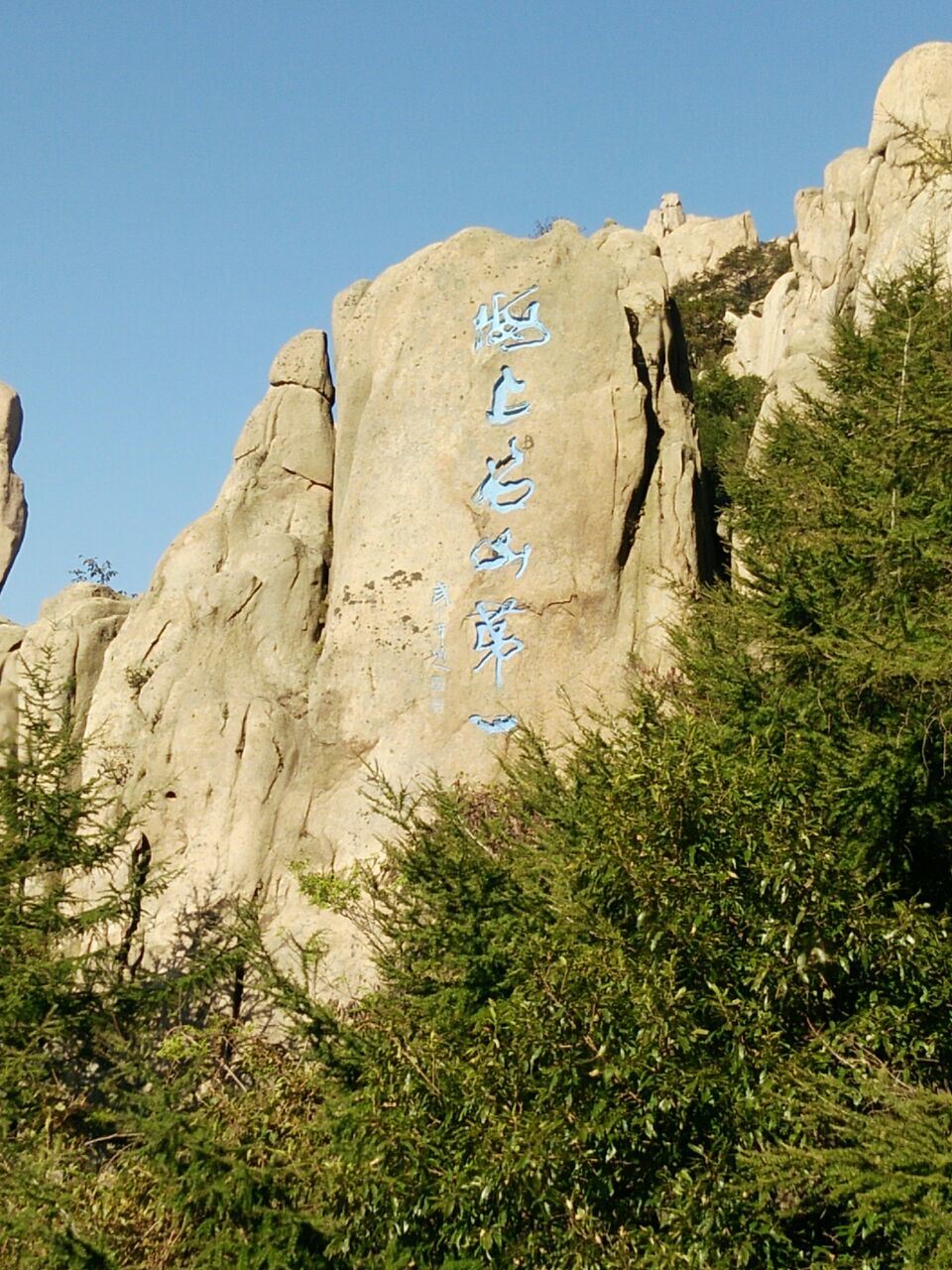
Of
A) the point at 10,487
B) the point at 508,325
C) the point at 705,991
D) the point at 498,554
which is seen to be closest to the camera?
the point at 705,991

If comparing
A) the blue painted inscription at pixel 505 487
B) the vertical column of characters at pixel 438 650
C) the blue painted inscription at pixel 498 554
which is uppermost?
the blue painted inscription at pixel 505 487

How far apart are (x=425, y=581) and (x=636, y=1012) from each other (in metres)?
6.99

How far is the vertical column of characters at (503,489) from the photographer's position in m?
13.6

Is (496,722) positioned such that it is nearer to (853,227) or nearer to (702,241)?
(853,227)

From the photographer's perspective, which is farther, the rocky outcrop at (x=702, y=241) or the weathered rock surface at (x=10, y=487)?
the rocky outcrop at (x=702, y=241)

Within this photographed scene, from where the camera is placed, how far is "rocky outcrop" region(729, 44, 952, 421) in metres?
18.2

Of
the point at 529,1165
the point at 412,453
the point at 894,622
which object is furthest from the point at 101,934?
the point at 894,622

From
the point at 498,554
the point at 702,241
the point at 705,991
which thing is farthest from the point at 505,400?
the point at 702,241

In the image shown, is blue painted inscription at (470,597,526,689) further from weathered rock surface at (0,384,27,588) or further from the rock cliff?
weathered rock surface at (0,384,27,588)

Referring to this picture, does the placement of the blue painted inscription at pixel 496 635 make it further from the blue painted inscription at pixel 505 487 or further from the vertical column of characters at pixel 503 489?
the blue painted inscription at pixel 505 487

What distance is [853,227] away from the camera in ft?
90.1

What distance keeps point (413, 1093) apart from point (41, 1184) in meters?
2.62

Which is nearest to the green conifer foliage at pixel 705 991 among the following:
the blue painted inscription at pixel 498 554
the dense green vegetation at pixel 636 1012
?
the dense green vegetation at pixel 636 1012

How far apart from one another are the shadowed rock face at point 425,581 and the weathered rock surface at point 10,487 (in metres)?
12.9
